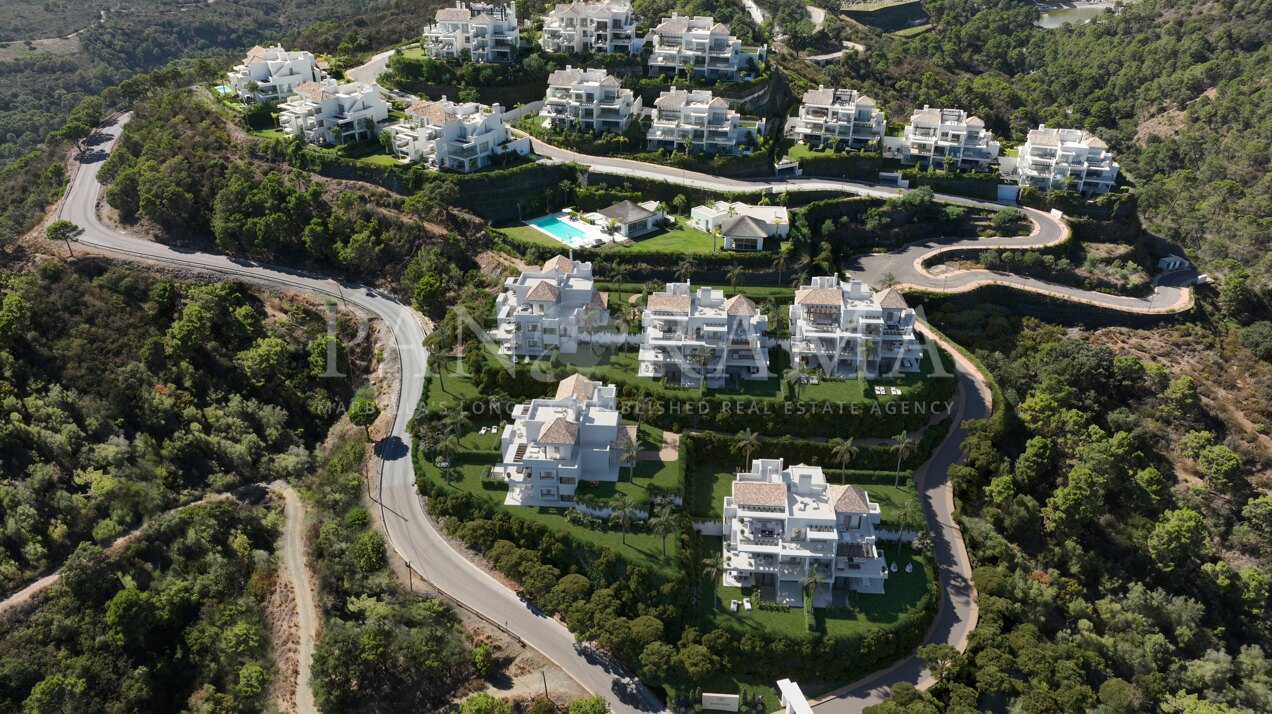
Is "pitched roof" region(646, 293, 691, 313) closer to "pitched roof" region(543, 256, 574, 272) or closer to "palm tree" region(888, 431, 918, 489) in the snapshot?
"pitched roof" region(543, 256, 574, 272)

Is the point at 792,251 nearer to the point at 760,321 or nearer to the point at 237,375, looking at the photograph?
the point at 760,321

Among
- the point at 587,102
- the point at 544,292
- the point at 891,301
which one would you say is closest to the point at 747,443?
the point at 891,301

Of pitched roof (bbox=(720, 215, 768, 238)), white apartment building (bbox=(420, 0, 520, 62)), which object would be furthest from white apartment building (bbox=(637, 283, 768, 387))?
white apartment building (bbox=(420, 0, 520, 62))

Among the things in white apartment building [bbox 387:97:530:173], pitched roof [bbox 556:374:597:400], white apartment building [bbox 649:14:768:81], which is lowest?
pitched roof [bbox 556:374:597:400]

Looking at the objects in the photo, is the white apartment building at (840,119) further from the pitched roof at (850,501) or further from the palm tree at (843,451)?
the pitched roof at (850,501)

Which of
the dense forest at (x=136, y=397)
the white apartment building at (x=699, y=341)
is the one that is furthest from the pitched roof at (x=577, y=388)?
the dense forest at (x=136, y=397)

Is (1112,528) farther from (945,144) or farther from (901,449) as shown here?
(945,144)

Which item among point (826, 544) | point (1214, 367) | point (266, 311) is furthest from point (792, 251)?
point (266, 311)
